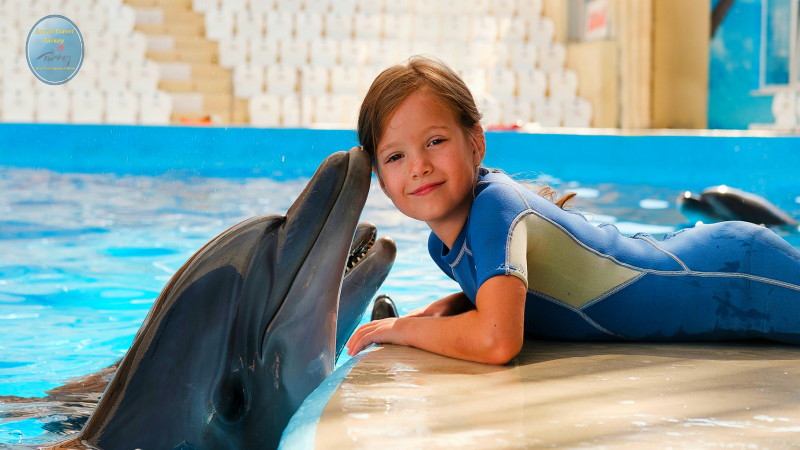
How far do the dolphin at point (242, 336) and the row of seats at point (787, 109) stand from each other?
49.4 ft

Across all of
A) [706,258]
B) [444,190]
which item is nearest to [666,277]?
[706,258]

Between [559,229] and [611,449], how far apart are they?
2.79ft

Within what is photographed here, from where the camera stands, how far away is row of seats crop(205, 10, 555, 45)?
17.0 meters

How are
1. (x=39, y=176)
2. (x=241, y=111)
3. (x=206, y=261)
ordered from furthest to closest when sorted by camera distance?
(x=241, y=111), (x=39, y=176), (x=206, y=261)

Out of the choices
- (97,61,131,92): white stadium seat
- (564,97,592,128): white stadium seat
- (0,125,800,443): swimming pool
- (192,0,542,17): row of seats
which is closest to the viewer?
(0,125,800,443): swimming pool

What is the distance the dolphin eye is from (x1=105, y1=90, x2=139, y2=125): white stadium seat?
47.0ft

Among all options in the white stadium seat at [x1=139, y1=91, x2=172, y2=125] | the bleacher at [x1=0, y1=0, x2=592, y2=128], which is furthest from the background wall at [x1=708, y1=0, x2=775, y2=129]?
the white stadium seat at [x1=139, y1=91, x2=172, y2=125]

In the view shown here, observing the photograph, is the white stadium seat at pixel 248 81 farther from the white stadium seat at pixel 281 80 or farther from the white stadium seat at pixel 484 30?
the white stadium seat at pixel 484 30

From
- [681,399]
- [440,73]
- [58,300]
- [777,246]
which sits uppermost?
[440,73]

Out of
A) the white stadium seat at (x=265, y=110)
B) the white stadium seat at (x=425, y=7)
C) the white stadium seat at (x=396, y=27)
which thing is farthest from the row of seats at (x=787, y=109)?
the white stadium seat at (x=265, y=110)

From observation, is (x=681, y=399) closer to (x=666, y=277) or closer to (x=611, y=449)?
(x=611, y=449)

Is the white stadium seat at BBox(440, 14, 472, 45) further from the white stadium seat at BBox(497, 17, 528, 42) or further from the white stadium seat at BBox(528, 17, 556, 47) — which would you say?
the white stadium seat at BBox(528, 17, 556, 47)

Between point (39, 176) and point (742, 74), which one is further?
point (742, 74)

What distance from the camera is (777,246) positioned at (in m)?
2.15
